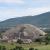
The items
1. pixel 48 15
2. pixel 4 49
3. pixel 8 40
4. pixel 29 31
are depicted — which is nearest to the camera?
pixel 4 49

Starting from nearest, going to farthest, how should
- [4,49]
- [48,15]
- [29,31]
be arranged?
[4,49] → [29,31] → [48,15]

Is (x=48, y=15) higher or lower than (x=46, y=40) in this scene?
higher

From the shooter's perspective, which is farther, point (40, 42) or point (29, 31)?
point (29, 31)

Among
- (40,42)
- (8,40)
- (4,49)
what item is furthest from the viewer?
(8,40)

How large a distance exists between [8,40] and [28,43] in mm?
4418

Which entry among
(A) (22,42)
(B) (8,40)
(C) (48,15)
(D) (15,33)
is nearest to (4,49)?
(A) (22,42)

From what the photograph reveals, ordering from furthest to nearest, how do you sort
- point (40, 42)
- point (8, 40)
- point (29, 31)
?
point (29, 31), point (8, 40), point (40, 42)

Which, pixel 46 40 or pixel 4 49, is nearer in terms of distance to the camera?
pixel 4 49

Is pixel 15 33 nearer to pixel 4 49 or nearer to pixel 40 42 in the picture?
pixel 40 42

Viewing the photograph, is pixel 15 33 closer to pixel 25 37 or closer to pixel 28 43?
pixel 25 37

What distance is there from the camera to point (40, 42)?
3600cm

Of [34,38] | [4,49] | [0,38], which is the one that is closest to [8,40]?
[0,38]

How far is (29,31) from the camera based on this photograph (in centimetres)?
4222

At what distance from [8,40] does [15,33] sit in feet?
9.44
